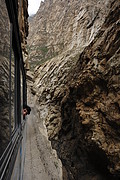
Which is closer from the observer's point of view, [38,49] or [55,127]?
[55,127]

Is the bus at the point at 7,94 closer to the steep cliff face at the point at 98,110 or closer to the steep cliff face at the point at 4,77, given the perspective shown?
the steep cliff face at the point at 4,77

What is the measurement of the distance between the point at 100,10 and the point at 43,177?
23.2 m

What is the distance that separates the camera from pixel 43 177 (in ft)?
11.8

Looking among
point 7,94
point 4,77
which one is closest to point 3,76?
point 4,77

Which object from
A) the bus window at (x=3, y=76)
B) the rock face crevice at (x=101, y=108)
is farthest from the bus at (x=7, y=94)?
the rock face crevice at (x=101, y=108)

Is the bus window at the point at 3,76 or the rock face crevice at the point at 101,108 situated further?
the rock face crevice at the point at 101,108

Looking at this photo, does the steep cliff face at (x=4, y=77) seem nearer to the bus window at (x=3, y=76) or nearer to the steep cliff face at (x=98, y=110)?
the bus window at (x=3, y=76)

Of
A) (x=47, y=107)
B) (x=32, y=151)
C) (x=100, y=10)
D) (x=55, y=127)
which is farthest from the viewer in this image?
(x=100, y=10)

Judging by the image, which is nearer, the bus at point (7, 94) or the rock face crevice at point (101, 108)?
the bus at point (7, 94)

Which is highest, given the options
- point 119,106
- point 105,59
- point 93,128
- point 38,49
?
point 38,49

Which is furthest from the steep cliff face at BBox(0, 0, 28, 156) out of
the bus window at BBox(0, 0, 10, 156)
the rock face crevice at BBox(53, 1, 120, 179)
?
the rock face crevice at BBox(53, 1, 120, 179)

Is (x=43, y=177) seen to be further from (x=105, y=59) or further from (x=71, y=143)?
(x=71, y=143)

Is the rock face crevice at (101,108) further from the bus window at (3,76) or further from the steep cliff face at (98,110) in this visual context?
the bus window at (3,76)

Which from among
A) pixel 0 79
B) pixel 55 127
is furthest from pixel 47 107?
pixel 0 79
